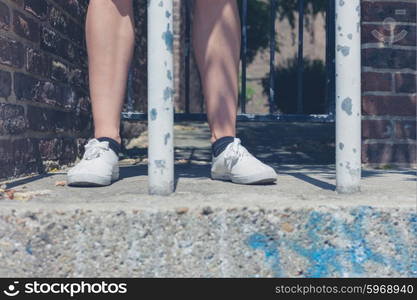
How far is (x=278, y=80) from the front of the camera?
757 centimetres

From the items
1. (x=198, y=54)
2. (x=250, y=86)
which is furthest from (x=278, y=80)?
(x=198, y=54)

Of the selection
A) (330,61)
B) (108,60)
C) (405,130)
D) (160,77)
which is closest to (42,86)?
(108,60)

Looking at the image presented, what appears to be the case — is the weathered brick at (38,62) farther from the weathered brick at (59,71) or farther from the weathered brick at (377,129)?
the weathered brick at (377,129)

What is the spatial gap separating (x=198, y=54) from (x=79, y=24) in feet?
3.67

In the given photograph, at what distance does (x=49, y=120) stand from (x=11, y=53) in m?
0.44

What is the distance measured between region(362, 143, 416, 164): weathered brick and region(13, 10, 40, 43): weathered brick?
1488 mm

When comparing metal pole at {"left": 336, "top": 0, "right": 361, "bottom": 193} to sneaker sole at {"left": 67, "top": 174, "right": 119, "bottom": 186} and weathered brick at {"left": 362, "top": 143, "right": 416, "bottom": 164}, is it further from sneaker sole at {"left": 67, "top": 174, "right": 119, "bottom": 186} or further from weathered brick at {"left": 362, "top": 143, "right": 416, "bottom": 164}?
weathered brick at {"left": 362, "top": 143, "right": 416, "bottom": 164}

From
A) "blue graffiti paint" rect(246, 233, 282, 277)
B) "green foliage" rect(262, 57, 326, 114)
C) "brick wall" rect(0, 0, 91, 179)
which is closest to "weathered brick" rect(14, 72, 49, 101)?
"brick wall" rect(0, 0, 91, 179)

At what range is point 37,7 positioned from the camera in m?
2.20


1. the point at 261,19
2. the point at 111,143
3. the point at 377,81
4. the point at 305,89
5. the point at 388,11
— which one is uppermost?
the point at 261,19

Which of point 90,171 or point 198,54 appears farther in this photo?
point 198,54

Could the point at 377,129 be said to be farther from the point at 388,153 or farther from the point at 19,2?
the point at 19,2

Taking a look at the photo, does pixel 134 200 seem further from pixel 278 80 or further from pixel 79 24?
pixel 278 80

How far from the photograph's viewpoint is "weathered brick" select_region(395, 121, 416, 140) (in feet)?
8.76
